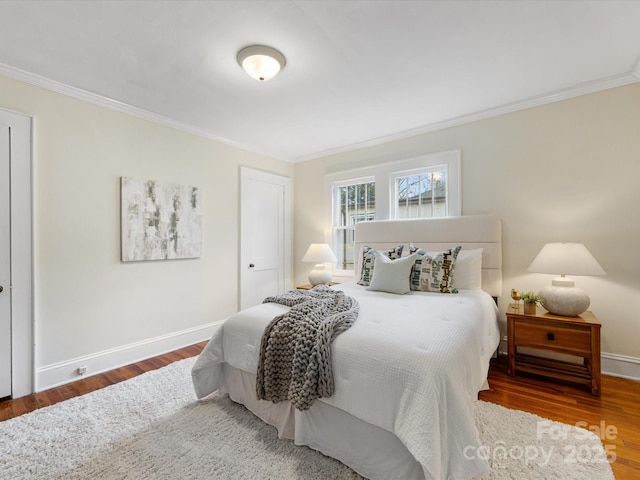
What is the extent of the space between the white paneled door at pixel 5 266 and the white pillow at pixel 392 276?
9.70 feet

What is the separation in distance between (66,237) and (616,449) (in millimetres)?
4145

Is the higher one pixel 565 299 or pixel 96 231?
pixel 96 231

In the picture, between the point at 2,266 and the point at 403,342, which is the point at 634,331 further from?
the point at 2,266

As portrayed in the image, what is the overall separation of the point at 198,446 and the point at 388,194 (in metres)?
3.19

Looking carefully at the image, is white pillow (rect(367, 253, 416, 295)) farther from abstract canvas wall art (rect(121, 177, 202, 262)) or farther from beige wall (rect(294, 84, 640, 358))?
abstract canvas wall art (rect(121, 177, 202, 262))

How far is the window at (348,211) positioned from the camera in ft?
13.4

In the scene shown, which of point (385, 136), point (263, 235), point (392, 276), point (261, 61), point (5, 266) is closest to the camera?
point (261, 61)

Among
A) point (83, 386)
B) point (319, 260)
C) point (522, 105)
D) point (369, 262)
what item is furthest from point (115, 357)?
point (522, 105)

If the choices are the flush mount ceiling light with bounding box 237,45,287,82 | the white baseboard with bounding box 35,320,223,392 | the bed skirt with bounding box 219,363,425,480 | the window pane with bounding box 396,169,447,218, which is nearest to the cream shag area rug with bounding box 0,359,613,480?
the bed skirt with bounding box 219,363,425,480

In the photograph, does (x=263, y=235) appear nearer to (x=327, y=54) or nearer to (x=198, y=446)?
(x=327, y=54)

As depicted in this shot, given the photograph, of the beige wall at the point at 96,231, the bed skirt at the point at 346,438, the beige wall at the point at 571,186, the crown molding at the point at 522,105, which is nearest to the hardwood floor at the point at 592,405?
the beige wall at the point at 571,186

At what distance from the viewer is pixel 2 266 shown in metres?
2.21

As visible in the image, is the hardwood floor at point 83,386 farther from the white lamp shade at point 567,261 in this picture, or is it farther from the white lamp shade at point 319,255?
the white lamp shade at point 567,261

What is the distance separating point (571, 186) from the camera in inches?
104
